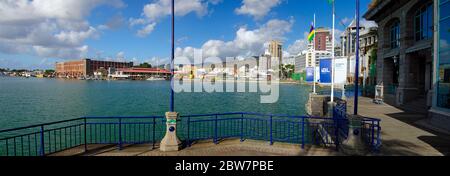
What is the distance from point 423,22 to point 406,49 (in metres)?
2.50

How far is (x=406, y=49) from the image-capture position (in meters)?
21.7

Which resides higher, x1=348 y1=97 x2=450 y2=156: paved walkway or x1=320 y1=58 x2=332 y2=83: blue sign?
x1=320 y1=58 x2=332 y2=83: blue sign

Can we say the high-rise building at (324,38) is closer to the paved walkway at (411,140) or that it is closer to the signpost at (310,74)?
the signpost at (310,74)

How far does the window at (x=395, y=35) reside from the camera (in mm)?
24523

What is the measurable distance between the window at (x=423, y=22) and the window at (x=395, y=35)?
3.23 meters

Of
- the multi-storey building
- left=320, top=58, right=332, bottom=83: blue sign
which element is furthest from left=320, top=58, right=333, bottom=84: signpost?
the multi-storey building

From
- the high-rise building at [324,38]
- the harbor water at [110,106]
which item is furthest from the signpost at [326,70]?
the high-rise building at [324,38]

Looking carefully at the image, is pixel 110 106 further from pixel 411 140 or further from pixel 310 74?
pixel 411 140

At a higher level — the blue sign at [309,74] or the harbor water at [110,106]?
the blue sign at [309,74]

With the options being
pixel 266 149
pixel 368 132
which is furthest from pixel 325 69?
pixel 266 149

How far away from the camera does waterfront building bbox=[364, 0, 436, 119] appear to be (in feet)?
65.2

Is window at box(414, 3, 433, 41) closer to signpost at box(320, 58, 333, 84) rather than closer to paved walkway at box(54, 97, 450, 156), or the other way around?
signpost at box(320, 58, 333, 84)
